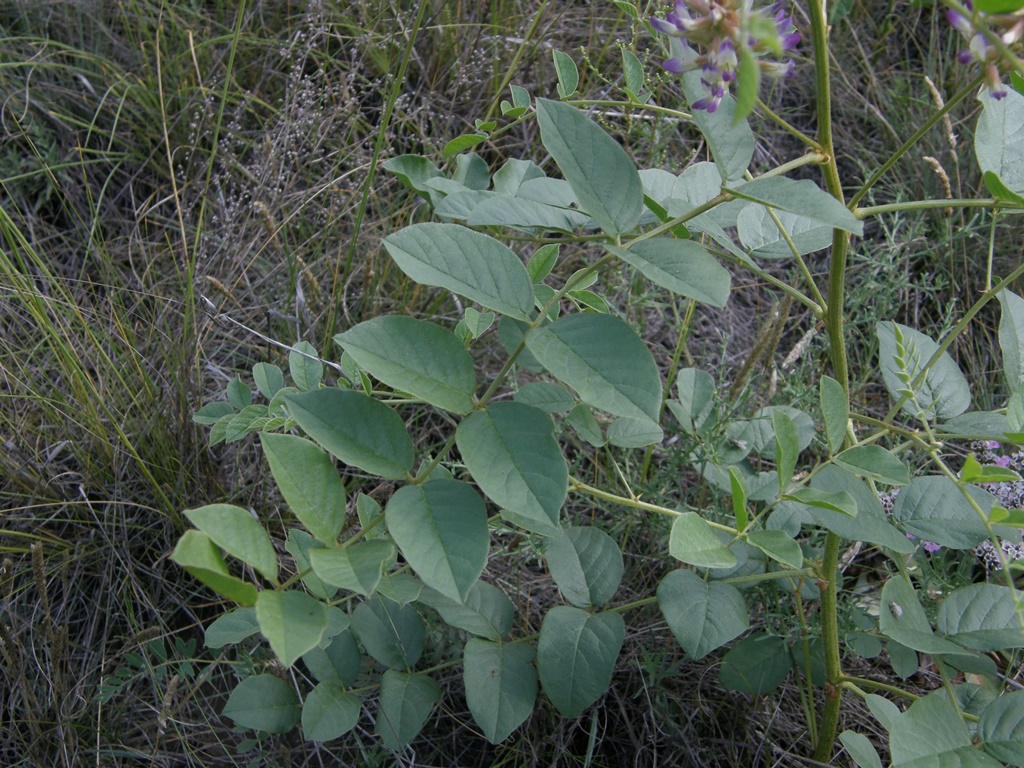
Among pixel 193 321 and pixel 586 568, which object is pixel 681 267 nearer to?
pixel 586 568

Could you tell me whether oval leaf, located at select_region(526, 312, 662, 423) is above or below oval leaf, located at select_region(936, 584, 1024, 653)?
above

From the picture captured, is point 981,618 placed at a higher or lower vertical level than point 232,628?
higher

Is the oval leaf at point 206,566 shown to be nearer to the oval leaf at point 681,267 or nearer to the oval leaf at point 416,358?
the oval leaf at point 416,358

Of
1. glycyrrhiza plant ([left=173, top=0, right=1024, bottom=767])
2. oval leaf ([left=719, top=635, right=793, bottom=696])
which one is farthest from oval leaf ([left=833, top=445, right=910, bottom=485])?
oval leaf ([left=719, top=635, right=793, bottom=696])

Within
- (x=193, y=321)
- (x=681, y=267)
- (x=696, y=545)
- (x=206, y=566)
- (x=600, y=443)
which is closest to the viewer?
(x=206, y=566)

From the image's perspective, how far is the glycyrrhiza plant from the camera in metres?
0.72

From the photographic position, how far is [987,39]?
67cm

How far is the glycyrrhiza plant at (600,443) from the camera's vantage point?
72 centimetres

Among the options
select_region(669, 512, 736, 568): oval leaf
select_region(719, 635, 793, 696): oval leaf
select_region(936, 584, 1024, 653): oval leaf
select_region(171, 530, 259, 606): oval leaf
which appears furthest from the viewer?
select_region(719, 635, 793, 696): oval leaf

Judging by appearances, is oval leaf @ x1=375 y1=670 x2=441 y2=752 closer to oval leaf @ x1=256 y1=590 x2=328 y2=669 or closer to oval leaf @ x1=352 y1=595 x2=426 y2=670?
oval leaf @ x1=352 y1=595 x2=426 y2=670

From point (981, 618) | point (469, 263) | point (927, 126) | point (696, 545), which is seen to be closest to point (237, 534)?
point (469, 263)

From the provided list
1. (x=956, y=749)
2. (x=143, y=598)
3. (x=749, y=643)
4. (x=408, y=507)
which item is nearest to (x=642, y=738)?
(x=749, y=643)

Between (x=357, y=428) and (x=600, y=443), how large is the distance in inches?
15.7

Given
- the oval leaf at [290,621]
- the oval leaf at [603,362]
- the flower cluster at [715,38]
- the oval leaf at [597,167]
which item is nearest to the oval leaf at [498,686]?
the oval leaf at [290,621]
